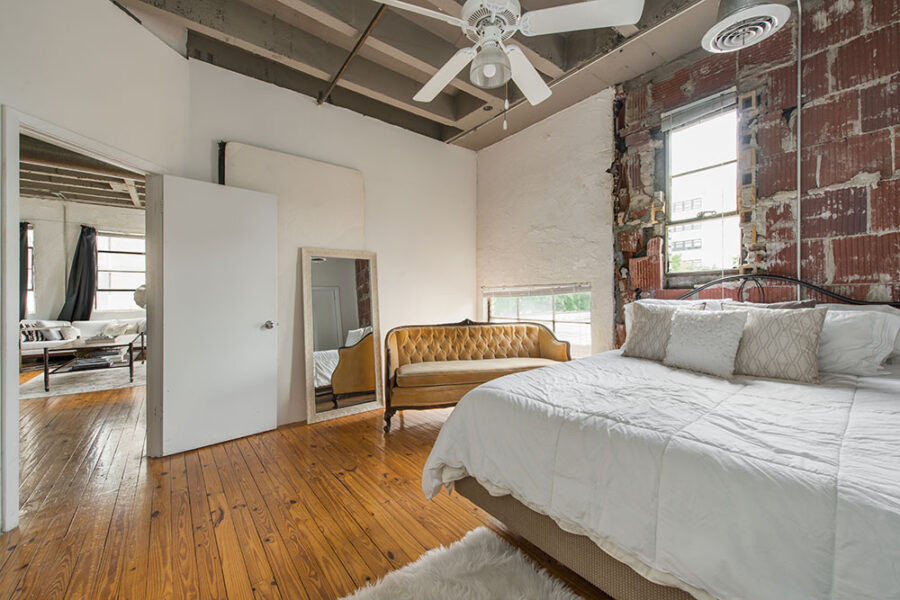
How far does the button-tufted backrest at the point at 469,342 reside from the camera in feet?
11.7

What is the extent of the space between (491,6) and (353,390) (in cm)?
318

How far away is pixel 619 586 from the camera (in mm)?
1145

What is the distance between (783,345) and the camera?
5.74 ft

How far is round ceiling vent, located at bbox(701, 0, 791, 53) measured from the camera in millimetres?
1551

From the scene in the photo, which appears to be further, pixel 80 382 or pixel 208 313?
pixel 80 382

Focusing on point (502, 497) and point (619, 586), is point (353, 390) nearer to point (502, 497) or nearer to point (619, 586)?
point (502, 497)

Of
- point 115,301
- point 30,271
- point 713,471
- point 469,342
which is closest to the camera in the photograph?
point 713,471

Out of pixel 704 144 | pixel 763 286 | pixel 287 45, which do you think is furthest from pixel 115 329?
pixel 763 286

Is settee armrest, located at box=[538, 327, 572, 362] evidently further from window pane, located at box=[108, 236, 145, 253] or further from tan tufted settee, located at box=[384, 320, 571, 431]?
window pane, located at box=[108, 236, 145, 253]

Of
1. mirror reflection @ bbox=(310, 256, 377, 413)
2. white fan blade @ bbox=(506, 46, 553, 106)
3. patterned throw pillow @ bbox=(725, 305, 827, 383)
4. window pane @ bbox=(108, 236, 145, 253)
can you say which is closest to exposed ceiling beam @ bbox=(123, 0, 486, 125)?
mirror reflection @ bbox=(310, 256, 377, 413)

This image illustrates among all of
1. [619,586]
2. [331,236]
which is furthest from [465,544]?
[331,236]

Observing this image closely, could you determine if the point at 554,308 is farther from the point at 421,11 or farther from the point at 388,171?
the point at 421,11

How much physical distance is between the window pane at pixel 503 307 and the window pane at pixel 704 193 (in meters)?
2.01

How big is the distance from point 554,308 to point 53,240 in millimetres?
8274
